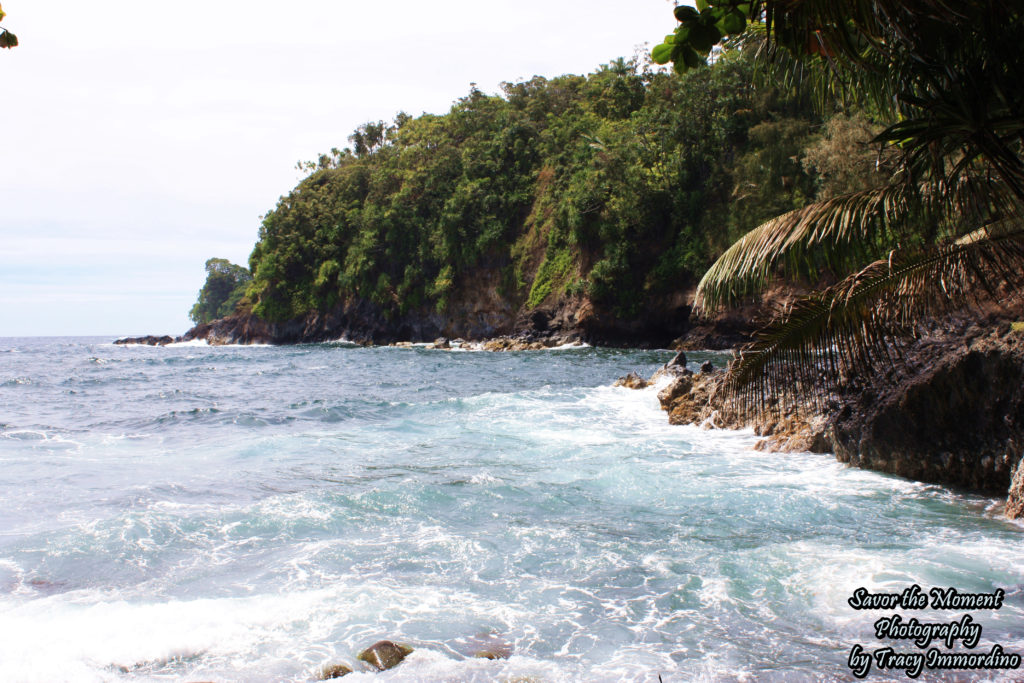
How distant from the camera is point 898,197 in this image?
184 inches

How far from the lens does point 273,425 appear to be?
47.4ft

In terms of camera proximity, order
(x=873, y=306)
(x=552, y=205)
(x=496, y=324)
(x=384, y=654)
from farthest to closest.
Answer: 1. (x=496, y=324)
2. (x=552, y=205)
3. (x=873, y=306)
4. (x=384, y=654)

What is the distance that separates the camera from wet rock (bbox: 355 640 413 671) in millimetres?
4234

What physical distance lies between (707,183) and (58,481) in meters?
32.4

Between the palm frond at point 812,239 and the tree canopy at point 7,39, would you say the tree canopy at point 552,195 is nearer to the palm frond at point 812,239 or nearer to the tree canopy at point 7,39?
the palm frond at point 812,239

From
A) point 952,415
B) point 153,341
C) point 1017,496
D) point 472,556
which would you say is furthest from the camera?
point 153,341

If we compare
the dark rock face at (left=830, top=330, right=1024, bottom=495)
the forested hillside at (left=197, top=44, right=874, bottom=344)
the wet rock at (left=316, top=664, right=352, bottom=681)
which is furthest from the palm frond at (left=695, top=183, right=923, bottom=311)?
the forested hillside at (left=197, top=44, right=874, bottom=344)

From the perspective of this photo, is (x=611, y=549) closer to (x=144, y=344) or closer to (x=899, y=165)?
(x=899, y=165)

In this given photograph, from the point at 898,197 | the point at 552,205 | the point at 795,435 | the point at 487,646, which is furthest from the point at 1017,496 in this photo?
the point at 552,205

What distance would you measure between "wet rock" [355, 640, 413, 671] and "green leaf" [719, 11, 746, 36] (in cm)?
398


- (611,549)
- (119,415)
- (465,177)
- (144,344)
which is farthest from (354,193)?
(611,549)

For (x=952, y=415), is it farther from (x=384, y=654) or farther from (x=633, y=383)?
(x=633, y=383)

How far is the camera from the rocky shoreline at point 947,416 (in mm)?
7031

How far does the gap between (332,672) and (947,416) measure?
23.0 feet
